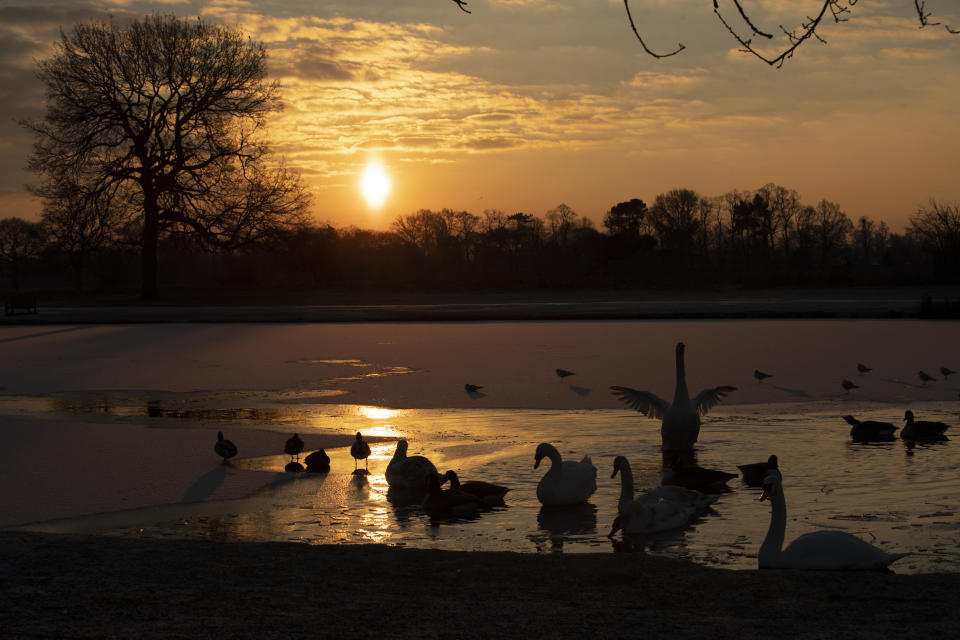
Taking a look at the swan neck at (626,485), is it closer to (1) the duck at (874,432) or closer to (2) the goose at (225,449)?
(1) the duck at (874,432)

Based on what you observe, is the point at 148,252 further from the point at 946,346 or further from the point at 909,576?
the point at 909,576

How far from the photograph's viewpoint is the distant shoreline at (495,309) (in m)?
28.4

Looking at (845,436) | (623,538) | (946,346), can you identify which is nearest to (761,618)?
(623,538)

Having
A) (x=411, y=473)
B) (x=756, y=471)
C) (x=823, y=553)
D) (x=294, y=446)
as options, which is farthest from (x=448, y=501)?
(x=823, y=553)

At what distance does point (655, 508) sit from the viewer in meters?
5.87

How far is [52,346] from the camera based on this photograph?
68.7 feet

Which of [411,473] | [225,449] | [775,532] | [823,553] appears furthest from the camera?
[225,449]

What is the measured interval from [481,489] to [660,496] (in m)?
1.29

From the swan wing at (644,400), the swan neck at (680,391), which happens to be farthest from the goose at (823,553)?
the swan wing at (644,400)

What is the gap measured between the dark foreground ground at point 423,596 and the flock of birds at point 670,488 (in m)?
0.15

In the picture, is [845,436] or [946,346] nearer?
[845,436]

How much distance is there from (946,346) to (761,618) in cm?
1550

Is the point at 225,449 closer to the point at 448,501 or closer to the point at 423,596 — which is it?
the point at 448,501

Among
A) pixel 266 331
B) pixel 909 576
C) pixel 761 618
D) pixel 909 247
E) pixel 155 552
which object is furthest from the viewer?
pixel 909 247
